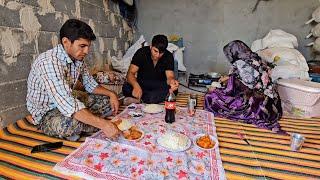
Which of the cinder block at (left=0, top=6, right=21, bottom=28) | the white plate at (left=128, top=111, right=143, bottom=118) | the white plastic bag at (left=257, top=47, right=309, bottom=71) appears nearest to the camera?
the cinder block at (left=0, top=6, right=21, bottom=28)

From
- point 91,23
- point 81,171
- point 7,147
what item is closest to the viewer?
point 81,171

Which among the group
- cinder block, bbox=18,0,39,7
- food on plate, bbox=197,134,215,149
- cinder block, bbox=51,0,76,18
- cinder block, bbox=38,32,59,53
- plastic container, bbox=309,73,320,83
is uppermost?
cinder block, bbox=51,0,76,18

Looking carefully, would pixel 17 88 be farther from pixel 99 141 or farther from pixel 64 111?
pixel 99 141

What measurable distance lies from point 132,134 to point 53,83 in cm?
58

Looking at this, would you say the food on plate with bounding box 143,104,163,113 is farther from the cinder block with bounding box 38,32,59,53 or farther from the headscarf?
the cinder block with bounding box 38,32,59,53

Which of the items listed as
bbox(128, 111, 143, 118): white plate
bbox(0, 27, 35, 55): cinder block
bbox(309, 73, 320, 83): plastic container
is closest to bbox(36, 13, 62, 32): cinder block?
bbox(0, 27, 35, 55): cinder block

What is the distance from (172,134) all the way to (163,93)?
0.97m

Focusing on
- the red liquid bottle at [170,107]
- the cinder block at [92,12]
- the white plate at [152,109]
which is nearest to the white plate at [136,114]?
the white plate at [152,109]

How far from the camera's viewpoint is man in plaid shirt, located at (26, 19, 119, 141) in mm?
1354

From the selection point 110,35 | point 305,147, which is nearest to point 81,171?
point 305,147

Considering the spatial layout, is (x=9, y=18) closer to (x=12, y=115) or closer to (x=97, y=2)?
(x=12, y=115)

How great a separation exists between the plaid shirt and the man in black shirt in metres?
0.76

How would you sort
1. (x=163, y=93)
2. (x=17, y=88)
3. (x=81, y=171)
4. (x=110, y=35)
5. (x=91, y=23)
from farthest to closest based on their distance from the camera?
(x=110, y=35)
(x=91, y=23)
(x=163, y=93)
(x=17, y=88)
(x=81, y=171)

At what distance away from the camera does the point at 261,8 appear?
359 centimetres
